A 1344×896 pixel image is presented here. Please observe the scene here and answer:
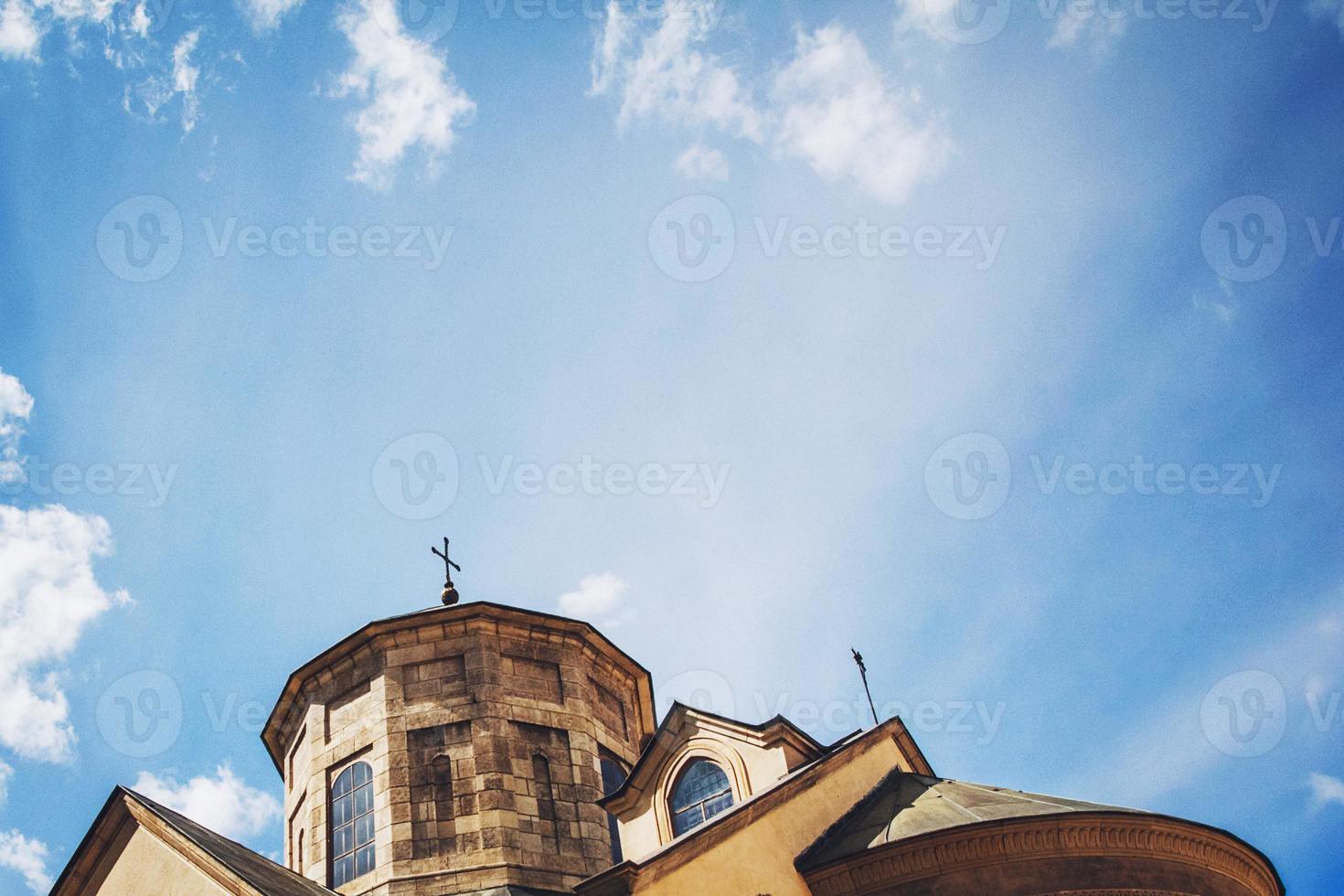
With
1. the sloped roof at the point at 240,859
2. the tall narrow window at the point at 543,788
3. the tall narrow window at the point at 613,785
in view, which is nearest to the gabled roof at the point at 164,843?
the sloped roof at the point at 240,859

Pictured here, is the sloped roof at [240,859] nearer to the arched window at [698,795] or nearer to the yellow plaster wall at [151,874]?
the yellow plaster wall at [151,874]

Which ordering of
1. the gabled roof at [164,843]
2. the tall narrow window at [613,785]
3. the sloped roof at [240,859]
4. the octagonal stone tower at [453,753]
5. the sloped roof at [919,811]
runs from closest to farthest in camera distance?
the sloped roof at [240,859] < the gabled roof at [164,843] < the sloped roof at [919,811] < the octagonal stone tower at [453,753] < the tall narrow window at [613,785]

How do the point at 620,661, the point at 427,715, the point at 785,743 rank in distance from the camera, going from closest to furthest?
the point at 785,743 → the point at 427,715 → the point at 620,661

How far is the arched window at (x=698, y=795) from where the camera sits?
53.5 feet

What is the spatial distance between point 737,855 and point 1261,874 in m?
7.97

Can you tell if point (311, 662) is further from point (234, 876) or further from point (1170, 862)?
point (1170, 862)

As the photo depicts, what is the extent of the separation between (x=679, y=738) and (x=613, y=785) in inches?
101

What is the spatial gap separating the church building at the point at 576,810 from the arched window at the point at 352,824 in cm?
4

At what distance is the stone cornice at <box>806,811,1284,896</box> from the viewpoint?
13477mm

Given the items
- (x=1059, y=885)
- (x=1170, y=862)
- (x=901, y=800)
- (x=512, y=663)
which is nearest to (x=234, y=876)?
(x=512, y=663)

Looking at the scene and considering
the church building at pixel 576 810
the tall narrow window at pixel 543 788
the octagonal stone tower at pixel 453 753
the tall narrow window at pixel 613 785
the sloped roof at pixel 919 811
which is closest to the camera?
the church building at pixel 576 810

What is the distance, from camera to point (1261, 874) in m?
15.2

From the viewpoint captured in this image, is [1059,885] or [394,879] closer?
[1059,885]

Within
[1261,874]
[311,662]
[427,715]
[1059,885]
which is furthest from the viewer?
[311,662]
